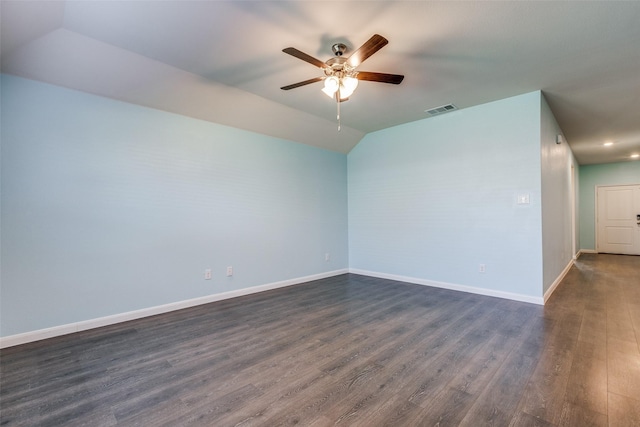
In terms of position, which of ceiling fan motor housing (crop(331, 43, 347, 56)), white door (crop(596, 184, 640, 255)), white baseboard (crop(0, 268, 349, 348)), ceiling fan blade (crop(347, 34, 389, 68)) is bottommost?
white baseboard (crop(0, 268, 349, 348))

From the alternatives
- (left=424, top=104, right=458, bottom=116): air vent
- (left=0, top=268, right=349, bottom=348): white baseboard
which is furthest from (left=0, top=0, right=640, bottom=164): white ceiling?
(left=0, top=268, right=349, bottom=348): white baseboard

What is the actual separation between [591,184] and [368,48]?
9.55 metres

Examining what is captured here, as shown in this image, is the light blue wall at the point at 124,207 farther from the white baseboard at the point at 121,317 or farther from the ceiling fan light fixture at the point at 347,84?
the ceiling fan light fixture at the point at 347,84

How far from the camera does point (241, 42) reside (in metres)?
2.40

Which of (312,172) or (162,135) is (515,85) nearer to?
(312,172)

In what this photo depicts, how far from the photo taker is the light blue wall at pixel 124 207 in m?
2.54

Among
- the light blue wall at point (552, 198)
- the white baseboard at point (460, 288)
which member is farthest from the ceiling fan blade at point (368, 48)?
the white baseboard at point (460, 288)

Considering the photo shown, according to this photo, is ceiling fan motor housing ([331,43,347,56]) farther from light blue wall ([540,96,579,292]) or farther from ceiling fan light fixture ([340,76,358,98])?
light blue wall ([540,96,579,292])

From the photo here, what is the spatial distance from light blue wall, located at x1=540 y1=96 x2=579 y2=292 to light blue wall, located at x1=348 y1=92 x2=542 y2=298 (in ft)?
0.72

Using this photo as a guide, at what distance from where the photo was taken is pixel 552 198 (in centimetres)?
411

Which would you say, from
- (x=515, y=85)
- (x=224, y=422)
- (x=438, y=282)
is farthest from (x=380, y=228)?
(x=224, y=422)

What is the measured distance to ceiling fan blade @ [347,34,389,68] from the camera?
1914 mm

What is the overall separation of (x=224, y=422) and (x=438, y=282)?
364cm

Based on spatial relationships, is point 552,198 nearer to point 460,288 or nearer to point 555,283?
point 555,283
